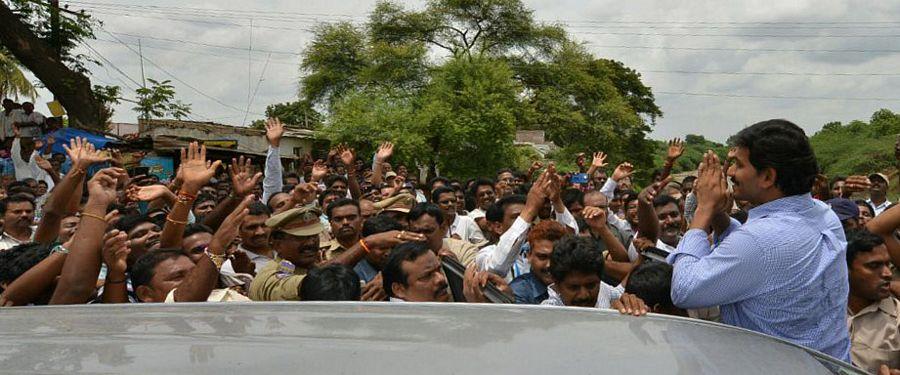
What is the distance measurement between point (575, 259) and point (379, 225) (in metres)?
2.07

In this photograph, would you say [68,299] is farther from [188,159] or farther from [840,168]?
[840,168]

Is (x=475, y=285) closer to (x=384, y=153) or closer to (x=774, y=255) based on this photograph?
(x=774, y=255)

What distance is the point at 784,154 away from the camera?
2381mm

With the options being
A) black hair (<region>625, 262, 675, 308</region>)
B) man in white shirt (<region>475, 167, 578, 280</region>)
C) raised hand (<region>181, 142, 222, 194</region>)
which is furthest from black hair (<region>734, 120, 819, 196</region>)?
raised hand (<region>181, 142, 222, 194</region>)

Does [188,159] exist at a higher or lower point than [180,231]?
higher

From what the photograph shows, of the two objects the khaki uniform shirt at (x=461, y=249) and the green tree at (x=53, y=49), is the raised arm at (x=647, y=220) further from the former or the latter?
the green tree at (x=53, y=49)

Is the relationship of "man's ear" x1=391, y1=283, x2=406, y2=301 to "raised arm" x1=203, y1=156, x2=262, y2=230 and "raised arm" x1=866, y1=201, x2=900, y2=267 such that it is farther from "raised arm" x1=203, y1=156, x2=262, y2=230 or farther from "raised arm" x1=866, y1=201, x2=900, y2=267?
"raised arm" x1=866, y1=201, x2=900, y2=267

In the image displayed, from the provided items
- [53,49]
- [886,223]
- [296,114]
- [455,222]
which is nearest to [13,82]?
[53,49]

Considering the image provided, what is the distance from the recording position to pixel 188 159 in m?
5.01

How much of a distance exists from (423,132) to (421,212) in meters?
19.1

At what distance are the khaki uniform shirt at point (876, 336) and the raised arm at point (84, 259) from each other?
3.48 m

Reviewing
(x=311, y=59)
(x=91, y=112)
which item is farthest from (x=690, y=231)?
(x=311, y=59)

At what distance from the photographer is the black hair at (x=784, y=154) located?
7.82ft

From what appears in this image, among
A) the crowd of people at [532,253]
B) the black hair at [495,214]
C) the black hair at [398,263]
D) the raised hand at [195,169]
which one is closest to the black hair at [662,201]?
the crowd of people at [532,253]
